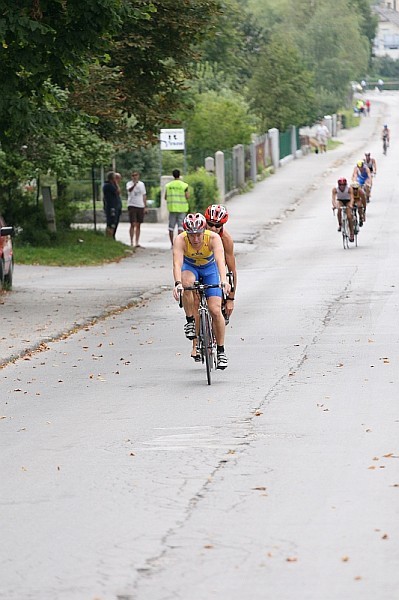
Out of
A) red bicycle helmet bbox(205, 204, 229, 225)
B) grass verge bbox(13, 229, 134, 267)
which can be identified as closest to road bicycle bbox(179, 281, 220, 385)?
red bicycle helmet bbox(205, 204, 229, 225)

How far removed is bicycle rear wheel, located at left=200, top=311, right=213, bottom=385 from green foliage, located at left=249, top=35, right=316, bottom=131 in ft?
180

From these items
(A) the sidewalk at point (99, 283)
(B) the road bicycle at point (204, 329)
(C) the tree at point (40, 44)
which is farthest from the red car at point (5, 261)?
(B) the road bicycle at point (204, 329)

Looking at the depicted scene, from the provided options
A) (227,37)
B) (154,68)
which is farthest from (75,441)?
(227,37)

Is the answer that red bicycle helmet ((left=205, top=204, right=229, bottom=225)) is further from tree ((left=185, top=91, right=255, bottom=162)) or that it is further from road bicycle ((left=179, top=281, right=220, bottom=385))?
tree ((left=185, top=91, right=255, bottom=162))

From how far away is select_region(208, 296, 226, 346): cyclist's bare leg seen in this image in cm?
1342

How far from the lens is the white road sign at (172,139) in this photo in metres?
39.3

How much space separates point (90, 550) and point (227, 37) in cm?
6807

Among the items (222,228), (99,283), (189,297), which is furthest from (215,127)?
(189,297)

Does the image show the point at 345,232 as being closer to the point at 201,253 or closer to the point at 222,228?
the point at 222,228

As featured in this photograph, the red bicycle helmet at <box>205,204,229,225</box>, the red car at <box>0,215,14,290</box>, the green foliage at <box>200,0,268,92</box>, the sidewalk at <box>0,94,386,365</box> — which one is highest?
the green foliage at <box>200,0,268,92</box>

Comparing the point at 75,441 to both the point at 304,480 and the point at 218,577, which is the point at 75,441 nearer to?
the point at 304,480

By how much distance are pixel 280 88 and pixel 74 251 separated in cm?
3858

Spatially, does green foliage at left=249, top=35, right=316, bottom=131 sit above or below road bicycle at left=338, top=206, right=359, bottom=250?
above

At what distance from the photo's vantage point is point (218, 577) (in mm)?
6363
